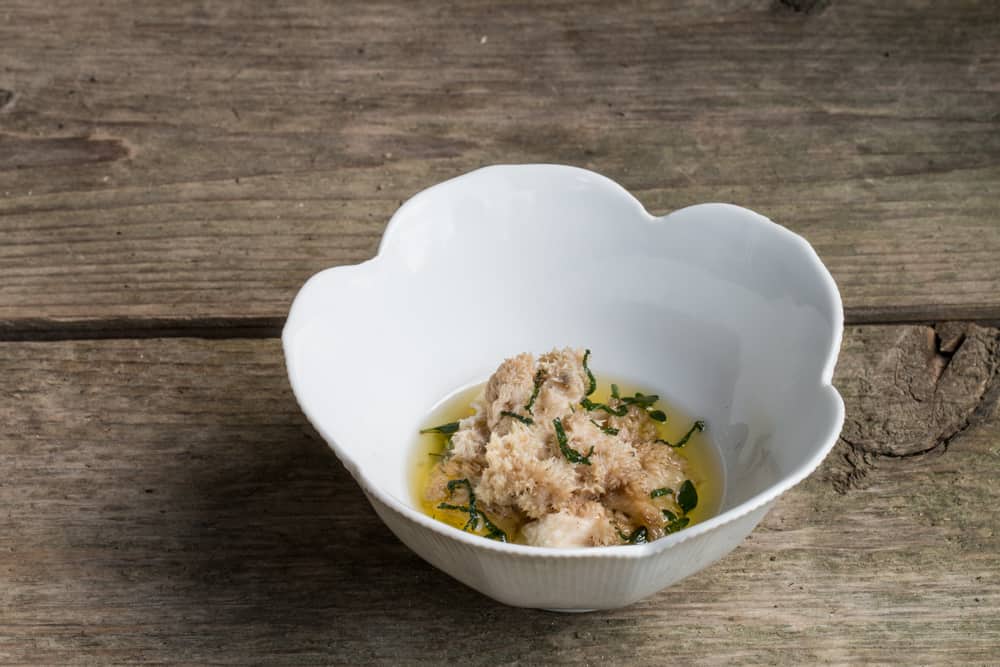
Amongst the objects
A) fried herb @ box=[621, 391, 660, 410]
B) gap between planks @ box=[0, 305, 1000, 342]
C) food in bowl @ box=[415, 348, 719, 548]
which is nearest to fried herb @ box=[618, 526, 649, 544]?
food in bowl @ box=[415, 348, 719, 548]

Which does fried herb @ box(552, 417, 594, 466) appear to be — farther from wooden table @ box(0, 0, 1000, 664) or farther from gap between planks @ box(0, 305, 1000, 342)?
A: gap between planks @ box(0, 305, 1000, 342)

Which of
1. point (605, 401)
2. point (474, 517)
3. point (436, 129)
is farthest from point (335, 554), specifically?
point (436, 129)

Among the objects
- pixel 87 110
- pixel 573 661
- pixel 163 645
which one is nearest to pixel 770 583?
pixel 573 661

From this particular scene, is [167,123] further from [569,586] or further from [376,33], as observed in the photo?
[569,586]

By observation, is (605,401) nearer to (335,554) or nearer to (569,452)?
(569,452)

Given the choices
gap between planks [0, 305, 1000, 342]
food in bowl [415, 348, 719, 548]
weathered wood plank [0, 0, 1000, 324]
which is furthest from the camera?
weathered wood plank [0, 0, 1000, 324]
